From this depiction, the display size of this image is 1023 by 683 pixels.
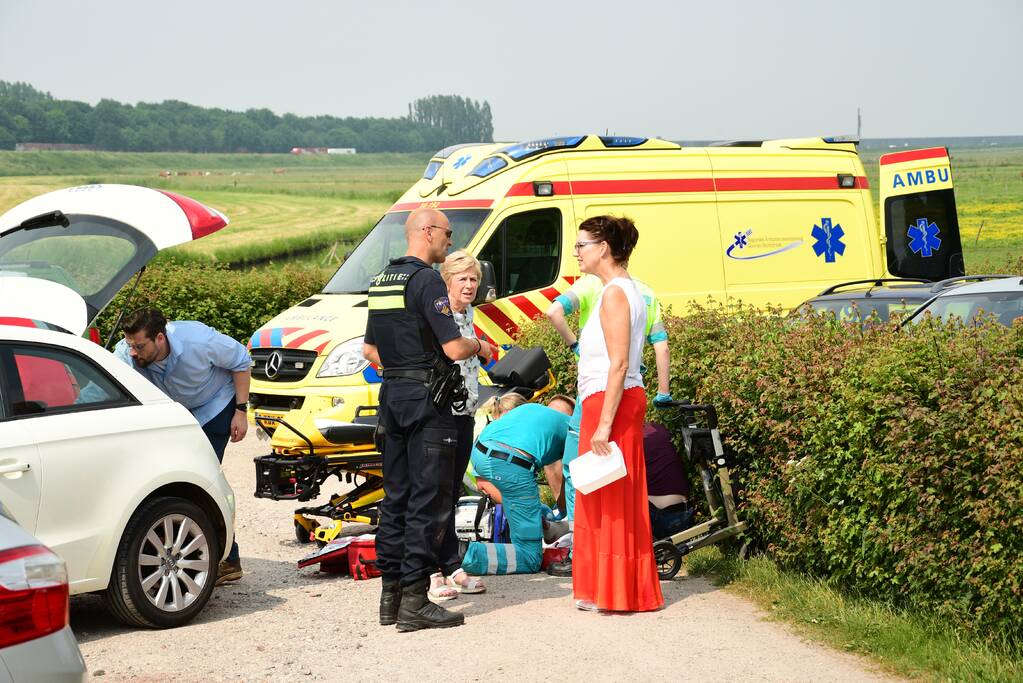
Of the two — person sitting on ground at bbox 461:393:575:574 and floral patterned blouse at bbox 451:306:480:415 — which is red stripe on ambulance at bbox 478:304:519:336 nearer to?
person sitting on ground at bbox 461:393:575:574

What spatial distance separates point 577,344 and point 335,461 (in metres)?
1.92

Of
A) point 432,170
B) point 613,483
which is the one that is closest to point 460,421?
point 613,483

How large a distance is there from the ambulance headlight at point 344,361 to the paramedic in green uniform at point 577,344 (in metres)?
3.58

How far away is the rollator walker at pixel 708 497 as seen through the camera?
6.67 metres

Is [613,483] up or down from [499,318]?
down

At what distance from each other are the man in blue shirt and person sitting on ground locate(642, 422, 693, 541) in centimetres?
241

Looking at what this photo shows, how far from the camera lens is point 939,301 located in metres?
9.39

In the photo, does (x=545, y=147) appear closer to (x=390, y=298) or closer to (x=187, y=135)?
(x=390, y=298)

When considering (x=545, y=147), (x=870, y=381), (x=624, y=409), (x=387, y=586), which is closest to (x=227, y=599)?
(x=387, y=586)

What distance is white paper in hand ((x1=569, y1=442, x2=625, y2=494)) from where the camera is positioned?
597cm

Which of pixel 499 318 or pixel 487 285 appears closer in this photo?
pixel 487 285

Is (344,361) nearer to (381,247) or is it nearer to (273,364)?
(273,364)

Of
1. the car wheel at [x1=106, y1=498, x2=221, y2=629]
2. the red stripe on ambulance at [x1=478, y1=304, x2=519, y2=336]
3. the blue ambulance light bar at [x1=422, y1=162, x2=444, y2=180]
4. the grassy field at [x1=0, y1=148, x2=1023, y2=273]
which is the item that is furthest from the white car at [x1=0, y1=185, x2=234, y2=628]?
the grassy field at [x1=0, y1=148, x2=1023, y2=273]

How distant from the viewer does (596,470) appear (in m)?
5.98
